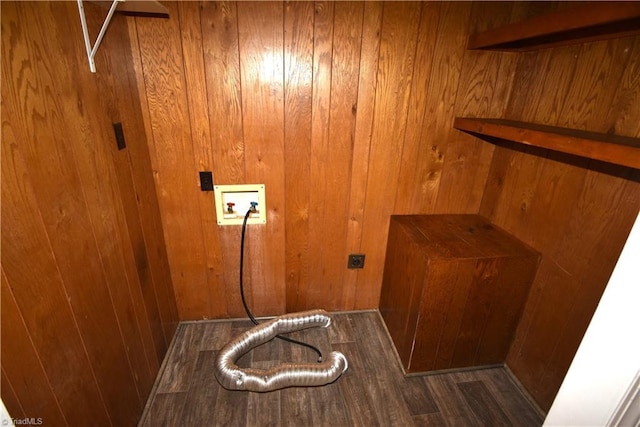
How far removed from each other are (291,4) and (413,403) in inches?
78.7

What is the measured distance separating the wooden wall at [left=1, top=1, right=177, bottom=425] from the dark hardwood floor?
0.65ft

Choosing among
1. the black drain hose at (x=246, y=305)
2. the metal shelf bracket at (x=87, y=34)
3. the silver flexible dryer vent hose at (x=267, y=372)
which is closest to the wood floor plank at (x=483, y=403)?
the silver flexible dryer vent hose at (x=267, y=372)

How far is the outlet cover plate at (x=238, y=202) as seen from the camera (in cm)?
162

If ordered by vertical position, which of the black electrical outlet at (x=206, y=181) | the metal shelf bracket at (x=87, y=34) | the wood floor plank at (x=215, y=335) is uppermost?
the metal shelf bracket at (x=87, y=34)

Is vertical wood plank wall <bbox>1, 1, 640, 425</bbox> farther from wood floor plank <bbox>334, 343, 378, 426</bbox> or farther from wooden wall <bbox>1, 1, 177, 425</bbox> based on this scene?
wood floor plank <bbox>334, 343, 378, 426</bbox>

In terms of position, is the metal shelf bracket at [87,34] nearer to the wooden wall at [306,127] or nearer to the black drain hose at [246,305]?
the wooden wall at [306,127]

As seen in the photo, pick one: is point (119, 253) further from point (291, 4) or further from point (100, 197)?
point (291, 4)

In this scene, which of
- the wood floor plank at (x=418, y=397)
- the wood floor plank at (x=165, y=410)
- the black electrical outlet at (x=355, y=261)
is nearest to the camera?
the wood floor plank at (x=165, y=410)

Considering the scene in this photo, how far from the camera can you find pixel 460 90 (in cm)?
157

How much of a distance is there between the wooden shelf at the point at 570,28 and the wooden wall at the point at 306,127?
5.1 inches

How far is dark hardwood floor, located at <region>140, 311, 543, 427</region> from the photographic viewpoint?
1.38m

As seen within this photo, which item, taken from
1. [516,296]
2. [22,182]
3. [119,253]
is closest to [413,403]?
[516,296]

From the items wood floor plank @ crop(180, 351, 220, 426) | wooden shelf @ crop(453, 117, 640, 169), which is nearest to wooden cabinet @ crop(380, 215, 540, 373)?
wooden shelf @ crop(453, 117, 640, 169)

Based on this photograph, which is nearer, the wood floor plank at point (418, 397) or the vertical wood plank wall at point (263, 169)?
the vertical wood plank wall at point (263, 169)
